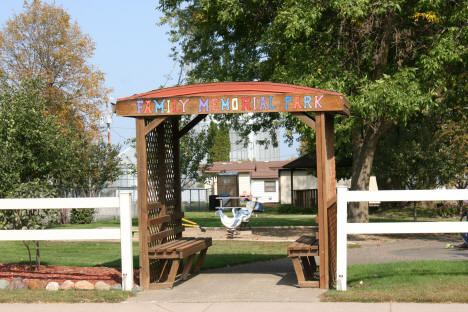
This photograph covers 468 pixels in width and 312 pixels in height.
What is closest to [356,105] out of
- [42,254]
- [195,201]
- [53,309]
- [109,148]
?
[42,254]

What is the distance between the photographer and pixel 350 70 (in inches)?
698

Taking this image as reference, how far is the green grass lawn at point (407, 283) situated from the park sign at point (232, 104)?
8.41 feet

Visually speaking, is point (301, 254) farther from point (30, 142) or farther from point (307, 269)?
point (30, 142)

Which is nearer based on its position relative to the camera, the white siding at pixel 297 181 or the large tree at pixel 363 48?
the large tree at pixel 363 48

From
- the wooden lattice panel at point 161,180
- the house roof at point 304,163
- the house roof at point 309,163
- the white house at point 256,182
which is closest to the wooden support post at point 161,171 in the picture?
the wooden lattice panel at point 161,180

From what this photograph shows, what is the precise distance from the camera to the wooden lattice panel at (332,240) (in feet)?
30.6

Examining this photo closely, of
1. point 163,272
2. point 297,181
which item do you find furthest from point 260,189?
point 163,272

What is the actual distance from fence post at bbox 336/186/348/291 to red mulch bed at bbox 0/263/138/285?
3.39m

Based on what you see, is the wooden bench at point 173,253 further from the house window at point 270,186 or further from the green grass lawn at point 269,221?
the house window at point 270,186

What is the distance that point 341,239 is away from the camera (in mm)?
8766

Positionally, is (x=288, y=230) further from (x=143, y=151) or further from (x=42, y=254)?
(x=143, y=151)

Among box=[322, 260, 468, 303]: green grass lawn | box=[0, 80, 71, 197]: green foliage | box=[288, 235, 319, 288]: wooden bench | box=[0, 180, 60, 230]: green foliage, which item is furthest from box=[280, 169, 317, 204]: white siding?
box=[288, 235, 319, 288]: wooden bench

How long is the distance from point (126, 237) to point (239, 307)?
7.00 ft

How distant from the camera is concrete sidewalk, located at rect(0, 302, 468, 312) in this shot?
750 centimetres
